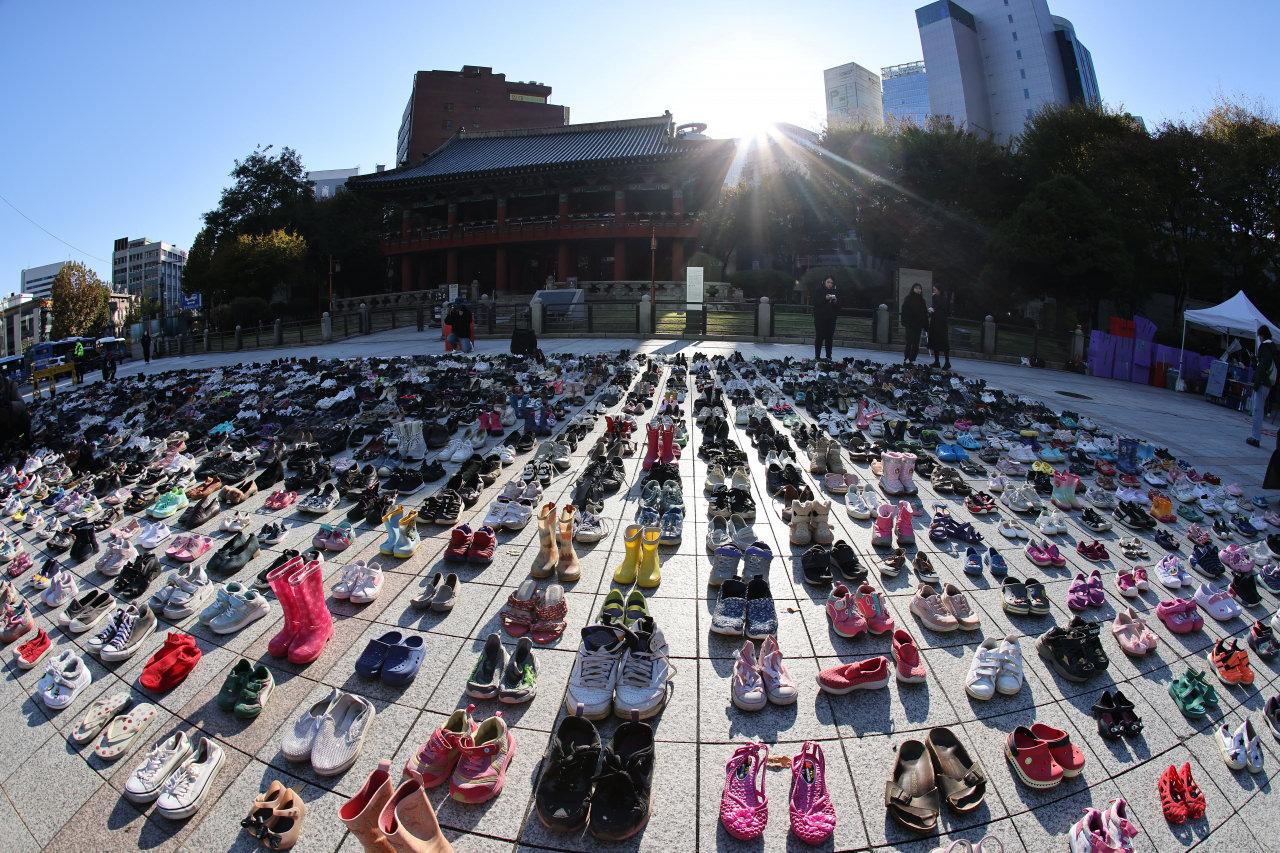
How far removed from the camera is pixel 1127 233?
23141mm

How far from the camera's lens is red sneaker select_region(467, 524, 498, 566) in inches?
194

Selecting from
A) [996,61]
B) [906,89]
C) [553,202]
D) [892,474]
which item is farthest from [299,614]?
[906,89]

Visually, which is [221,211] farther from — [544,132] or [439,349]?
[439,349]

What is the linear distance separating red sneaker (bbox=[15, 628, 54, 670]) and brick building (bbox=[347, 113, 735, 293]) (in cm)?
3034

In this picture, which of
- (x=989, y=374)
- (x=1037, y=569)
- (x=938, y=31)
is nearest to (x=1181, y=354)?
(x=989, y=374)

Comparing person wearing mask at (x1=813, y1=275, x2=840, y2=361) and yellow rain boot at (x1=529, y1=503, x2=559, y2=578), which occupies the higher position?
person wearing mask at (x1=813, y1=275, x2=840, y2=361)

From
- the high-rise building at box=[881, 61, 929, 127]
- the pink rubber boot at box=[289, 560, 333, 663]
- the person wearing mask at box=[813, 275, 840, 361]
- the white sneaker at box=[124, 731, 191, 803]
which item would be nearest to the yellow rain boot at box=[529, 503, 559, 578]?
the pink rubber boot at box=[289, 560, 333, 663]

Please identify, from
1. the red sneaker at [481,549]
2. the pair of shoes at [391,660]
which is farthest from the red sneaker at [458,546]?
the pair of shoes at [391,660]

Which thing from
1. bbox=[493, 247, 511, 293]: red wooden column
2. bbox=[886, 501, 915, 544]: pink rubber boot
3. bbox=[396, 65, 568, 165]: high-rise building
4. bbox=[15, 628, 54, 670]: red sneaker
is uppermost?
bbox=[396, 65, 568, 165]: high-rise building

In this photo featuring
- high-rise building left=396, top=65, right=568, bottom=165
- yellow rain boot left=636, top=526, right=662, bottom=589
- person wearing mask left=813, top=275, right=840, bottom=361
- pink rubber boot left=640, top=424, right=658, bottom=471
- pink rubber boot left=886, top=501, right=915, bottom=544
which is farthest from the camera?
high-rise building left=396, top=65, right=568, bottom=165

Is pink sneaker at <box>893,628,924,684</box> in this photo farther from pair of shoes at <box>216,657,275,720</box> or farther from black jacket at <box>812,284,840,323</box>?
black jacket at <box>812,284,840,323</box>

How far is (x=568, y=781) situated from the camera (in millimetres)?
2746

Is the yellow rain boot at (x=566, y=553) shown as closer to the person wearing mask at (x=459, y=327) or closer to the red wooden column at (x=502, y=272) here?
the person wearing mask at (x=459, y=327)

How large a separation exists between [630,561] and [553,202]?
34369 millimetres
